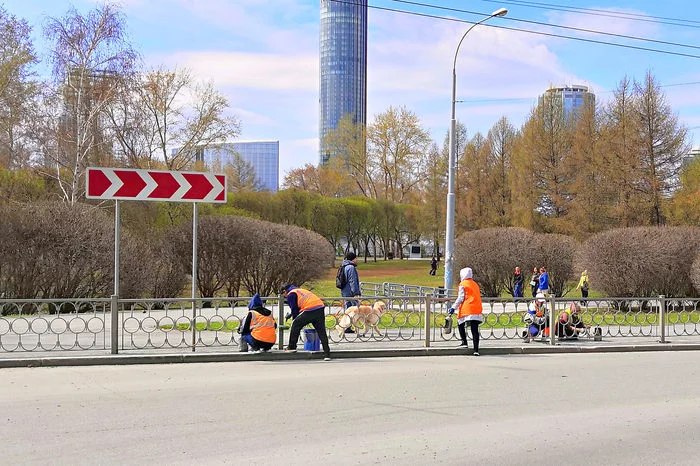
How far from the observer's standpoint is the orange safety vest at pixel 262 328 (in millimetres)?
11859

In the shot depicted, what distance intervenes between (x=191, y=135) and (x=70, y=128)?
15203 millimetres

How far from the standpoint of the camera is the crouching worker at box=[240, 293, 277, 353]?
1182 cm

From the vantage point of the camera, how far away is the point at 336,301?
13.3 meters

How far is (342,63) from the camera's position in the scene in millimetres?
165375

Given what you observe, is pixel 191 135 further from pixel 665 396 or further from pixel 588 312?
pixel 665 396

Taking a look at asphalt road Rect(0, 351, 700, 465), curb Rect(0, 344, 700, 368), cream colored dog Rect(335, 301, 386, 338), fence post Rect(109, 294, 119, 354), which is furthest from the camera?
cream colored dog Rect(335, 301, 386, 338)

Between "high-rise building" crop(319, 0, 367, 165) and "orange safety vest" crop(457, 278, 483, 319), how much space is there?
147 meters

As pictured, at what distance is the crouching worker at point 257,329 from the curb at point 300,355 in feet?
0.61

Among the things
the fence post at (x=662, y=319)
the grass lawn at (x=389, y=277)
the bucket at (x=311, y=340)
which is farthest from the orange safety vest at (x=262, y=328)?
the grass lawn at (x=389, y=277)

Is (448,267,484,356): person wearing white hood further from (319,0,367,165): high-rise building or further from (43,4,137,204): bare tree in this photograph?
(319,0,367,165): high-rise building

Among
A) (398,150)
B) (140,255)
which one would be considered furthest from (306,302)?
(398,150)

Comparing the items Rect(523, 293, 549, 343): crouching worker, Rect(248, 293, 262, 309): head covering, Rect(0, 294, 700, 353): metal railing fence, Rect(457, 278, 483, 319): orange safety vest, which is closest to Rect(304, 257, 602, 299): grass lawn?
Rect(0, 294, 700, 353): metal railing fence

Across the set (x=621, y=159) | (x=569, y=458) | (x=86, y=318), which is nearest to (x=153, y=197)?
(x=86, y=318)

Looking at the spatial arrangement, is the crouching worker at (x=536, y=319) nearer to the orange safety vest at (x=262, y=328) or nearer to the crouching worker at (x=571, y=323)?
the crouching worker at (x=571, y=323)
